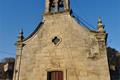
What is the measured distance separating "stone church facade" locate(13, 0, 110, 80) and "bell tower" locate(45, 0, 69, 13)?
161mm

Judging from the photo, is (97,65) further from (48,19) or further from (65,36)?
(48,19)

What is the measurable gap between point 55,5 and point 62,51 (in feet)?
17.7

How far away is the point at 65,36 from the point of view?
16.4 metres

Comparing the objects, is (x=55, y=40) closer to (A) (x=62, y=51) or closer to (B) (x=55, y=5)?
(A) (x=62, y=51)

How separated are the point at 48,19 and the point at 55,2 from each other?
222cm

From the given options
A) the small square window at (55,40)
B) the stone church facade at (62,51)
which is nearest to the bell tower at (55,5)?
Result: the stone church facade at (62,51)

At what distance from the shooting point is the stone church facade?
14827mm

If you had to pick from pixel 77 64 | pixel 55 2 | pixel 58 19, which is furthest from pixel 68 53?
pixel 55 2

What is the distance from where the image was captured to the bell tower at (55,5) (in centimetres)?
1834

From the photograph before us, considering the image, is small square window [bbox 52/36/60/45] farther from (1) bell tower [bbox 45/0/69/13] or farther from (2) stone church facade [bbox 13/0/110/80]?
(1) bell tower [bbox 45/0/69/13]

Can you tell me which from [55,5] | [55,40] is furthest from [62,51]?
[55,5]

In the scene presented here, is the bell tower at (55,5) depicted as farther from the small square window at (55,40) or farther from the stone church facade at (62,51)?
the small square window at (55,40)

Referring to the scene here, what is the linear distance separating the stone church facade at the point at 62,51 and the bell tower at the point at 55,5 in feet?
0.53

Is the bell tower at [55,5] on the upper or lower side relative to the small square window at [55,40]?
upper
